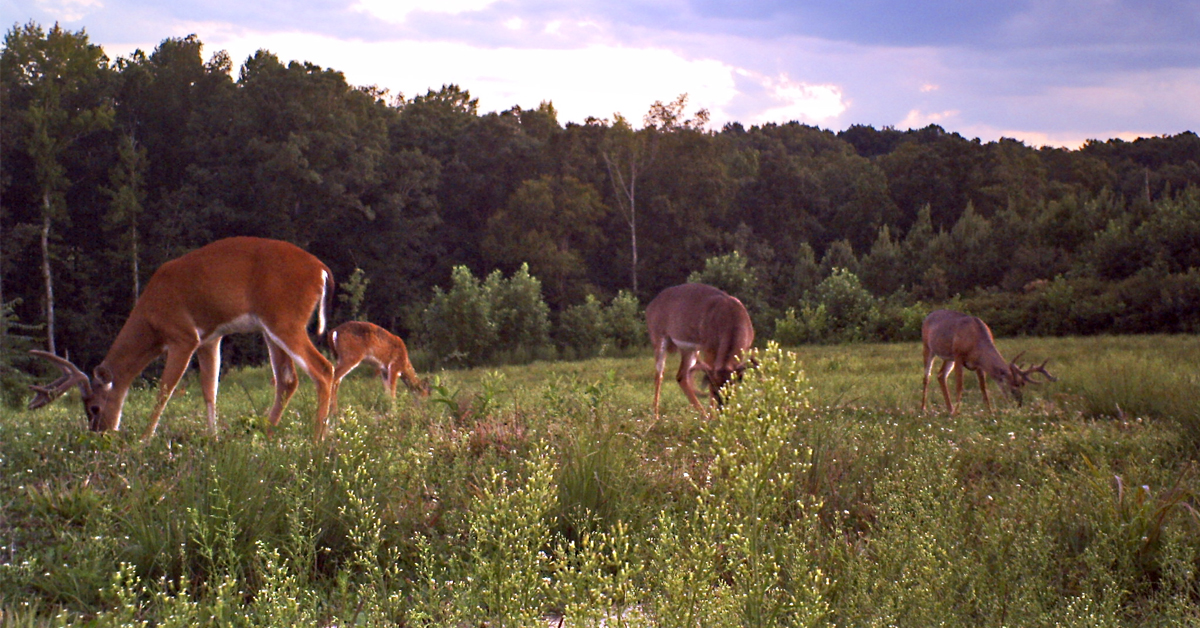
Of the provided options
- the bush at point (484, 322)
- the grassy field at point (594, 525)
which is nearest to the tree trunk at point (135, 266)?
the bush at point (484, 322)

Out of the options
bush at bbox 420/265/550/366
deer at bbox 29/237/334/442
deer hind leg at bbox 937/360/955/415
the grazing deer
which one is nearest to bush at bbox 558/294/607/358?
bush at bbox 420/265/550/366

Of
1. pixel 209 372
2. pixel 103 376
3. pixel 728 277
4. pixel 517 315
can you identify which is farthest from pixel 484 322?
pixel 103 376

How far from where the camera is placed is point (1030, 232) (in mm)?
30469

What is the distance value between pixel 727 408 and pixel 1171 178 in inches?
→ 1679

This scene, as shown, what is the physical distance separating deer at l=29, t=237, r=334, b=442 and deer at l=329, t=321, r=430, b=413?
4.57 meters

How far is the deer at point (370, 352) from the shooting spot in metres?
12.0

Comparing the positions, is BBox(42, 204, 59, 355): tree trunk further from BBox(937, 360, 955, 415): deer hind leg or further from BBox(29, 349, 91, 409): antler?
BBox(937, 360, 955, 415): deer hind leg

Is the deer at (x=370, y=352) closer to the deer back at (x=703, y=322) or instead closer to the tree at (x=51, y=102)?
the deer back at (x=703, y=322)

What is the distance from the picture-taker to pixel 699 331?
10188mm

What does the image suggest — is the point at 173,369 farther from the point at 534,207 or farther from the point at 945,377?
the point at 534,207

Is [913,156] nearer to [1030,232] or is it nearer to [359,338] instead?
[1030,232]

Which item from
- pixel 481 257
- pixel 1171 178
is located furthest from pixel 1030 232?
pixel 481 257

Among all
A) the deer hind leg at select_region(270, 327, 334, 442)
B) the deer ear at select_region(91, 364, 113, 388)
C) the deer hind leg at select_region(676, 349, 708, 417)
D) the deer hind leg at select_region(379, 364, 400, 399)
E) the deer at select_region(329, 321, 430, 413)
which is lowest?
the deer hind leg at select_region(379, 364, 400, 399)

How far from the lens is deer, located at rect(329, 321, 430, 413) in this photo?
1202cm
